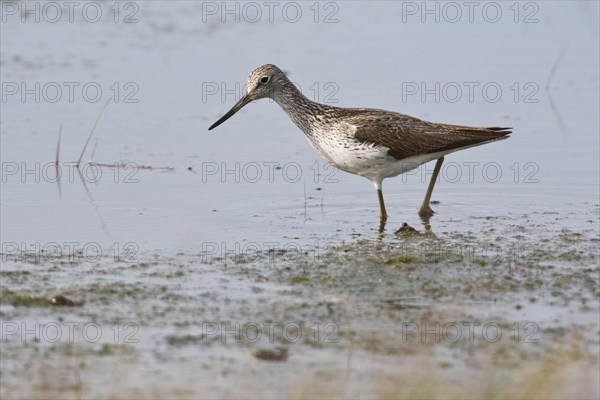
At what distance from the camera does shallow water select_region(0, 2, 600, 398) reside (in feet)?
24.2

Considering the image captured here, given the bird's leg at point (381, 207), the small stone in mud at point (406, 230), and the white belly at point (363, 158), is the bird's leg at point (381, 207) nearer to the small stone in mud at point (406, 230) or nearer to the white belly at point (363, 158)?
the white belly at point (363, 158)

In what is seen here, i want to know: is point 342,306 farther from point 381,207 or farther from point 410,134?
point 410,134

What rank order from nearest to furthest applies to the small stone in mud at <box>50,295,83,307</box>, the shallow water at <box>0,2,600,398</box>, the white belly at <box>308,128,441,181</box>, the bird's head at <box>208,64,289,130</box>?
the shallow water at <box>0,2,600,398</box> → the small stone in mud at <box>50,295,83,307</box> → the white belly at <box>308,128,441,181</box> → the bird's head at <box>208,64,289,130</box>

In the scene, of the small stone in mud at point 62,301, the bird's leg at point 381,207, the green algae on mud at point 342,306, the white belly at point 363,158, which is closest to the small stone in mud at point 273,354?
the green algae on mud at point 342,306

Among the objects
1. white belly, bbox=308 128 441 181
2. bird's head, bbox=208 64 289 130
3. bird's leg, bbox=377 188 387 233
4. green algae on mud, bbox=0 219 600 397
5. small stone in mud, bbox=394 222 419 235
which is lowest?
green algae on mud, bbox=0 219 600 397

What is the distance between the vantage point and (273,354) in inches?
280

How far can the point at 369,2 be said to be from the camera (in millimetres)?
18406

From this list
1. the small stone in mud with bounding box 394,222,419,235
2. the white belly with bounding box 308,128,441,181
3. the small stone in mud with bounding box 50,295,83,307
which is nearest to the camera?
the small stone in mud with bounding box 50,295,83,307

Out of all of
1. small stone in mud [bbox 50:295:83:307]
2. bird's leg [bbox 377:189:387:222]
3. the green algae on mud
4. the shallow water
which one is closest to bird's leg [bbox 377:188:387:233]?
bird's leg [bbox 377:189:387:222]

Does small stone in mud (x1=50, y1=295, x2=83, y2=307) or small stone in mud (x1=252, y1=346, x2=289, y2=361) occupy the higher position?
small stone in mud (x1=50, y1=295, x2=83, y2=307)

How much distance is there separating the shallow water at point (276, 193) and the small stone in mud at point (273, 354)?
0.21 ft

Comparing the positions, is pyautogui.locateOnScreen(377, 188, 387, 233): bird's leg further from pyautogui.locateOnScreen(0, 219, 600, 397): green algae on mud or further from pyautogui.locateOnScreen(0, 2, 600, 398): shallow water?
pyautogui.locateOnScreen(0, 219, 600, 397): green algae on mud

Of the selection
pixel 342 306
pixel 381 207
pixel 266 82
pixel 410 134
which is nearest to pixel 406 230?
pixel 381 207

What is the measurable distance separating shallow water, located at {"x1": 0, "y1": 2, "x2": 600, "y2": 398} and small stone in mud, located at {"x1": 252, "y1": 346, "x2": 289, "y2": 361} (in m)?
0.06
